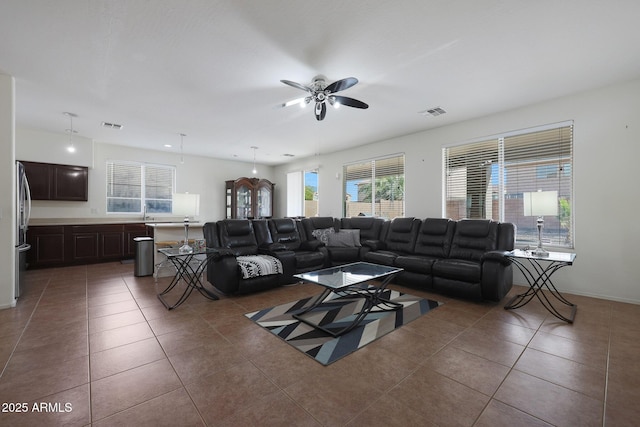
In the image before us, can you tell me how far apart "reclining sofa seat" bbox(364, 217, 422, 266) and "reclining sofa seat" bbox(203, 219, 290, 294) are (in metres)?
1.52

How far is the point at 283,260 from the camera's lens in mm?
4043

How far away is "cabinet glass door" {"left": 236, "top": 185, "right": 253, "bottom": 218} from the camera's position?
7.62 metres

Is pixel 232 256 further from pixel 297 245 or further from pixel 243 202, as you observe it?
pixel 243 202

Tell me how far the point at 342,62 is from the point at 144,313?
343 cm

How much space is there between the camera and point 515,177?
13.8 feet

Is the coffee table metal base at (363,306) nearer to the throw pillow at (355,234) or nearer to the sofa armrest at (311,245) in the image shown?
the sofa armrest at (311,245)

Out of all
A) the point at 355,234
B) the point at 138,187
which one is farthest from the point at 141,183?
the point at 355,234

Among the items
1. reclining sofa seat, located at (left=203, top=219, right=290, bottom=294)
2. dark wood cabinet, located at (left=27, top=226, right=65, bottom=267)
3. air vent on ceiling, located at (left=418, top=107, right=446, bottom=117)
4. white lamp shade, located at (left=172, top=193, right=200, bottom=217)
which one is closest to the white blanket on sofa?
reclining sofa seat, located at (left=203, top=219, right=290, bottom=294)

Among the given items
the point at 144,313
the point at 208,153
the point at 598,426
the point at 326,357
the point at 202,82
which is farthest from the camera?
the point at 208,153

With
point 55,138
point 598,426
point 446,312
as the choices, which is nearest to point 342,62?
point 446,312

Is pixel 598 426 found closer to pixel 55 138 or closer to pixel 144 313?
pixel 144 313

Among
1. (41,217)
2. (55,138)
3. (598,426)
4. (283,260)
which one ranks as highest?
(55,138)

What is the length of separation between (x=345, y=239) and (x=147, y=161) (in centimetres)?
535

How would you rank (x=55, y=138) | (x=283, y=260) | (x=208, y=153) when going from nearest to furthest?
(x=283, y=260) < (x=55, y=138) < (x=208, y=153)
